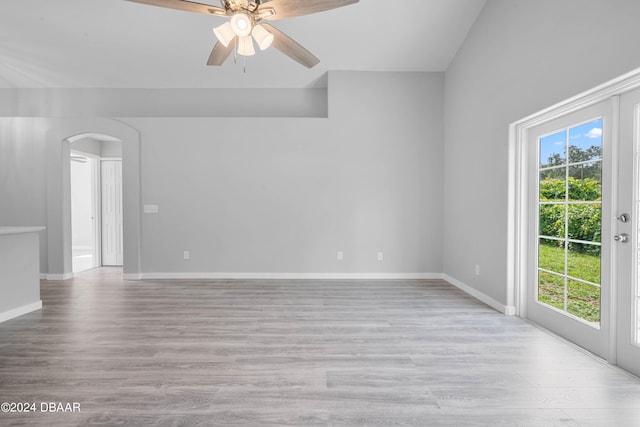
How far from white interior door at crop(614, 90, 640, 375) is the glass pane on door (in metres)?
0.19

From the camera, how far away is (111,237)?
6.66m

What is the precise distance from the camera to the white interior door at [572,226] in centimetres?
242

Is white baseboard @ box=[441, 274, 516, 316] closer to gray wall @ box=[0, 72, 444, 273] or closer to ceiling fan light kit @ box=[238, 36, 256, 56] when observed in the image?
gray wall @ box=[0, 72, 444, 273]

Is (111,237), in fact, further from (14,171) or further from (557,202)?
(557,202)

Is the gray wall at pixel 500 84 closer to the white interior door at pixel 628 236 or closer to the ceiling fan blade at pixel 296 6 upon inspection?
the white interior door at pixel 628 236

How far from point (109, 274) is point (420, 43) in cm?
612

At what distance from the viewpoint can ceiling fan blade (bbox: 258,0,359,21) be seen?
2323 mm

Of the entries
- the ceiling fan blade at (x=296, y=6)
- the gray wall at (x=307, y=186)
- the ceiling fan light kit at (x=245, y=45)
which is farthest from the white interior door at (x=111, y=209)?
the ceiling fan blade at (x=296, y=6)

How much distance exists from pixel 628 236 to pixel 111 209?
7.65m

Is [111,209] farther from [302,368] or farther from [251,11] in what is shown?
[302,368]

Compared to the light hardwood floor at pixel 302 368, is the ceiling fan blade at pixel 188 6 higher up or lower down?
higher up

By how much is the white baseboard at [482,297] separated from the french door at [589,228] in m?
0.18

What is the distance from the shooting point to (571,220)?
276 centimetres

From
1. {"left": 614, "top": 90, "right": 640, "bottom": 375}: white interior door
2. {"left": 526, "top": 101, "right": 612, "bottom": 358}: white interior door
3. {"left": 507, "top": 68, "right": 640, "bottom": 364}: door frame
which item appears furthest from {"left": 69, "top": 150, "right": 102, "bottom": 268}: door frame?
{"left": 614, "top": 90, "right": 640, "bottom": 375}: white interior door
